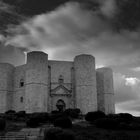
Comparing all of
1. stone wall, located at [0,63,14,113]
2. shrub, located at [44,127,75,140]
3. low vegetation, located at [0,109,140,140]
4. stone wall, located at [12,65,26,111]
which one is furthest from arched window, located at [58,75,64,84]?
shrub, located at [44,127,75,140]

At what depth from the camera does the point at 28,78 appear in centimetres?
4812

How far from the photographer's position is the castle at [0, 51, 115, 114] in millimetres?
47562

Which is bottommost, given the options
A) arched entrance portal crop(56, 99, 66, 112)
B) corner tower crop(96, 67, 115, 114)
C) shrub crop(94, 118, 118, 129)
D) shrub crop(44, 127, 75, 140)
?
shrub crop(44, 127, 75, 140)

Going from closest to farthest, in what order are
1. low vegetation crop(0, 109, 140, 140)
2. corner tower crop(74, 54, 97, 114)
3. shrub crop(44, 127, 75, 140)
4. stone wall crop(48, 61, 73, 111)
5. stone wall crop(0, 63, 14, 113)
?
1. shrub crop(44, 127, 75, 140)
2. low vegetation crop(0, 109, 140, 140)
3. corner tower crop(74, 54, 97, 114)
4. stone wall crop(48, 61, 73, 111)
5. stone wall crop(0, 63, 14, 113)

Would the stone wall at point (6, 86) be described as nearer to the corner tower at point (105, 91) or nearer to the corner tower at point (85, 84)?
the corner tower at point (85, 84)

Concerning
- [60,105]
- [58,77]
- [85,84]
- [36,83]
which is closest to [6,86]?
[36,83]

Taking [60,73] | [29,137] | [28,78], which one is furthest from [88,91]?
[29,137]

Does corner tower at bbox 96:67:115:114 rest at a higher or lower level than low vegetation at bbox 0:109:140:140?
higher

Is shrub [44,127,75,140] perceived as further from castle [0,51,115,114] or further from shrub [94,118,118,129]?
castle [0,51,115,114]

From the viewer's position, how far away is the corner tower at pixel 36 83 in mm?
46719

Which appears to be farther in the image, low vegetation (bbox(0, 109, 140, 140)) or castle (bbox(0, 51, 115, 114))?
castle (bbox(0, 51, 115, 114))

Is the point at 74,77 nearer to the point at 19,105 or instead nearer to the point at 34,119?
the point at 19,105

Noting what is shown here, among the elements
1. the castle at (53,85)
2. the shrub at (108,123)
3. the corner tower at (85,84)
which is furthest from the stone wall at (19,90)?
the shrub at (108,123)

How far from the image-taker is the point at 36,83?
47250 millimetres
